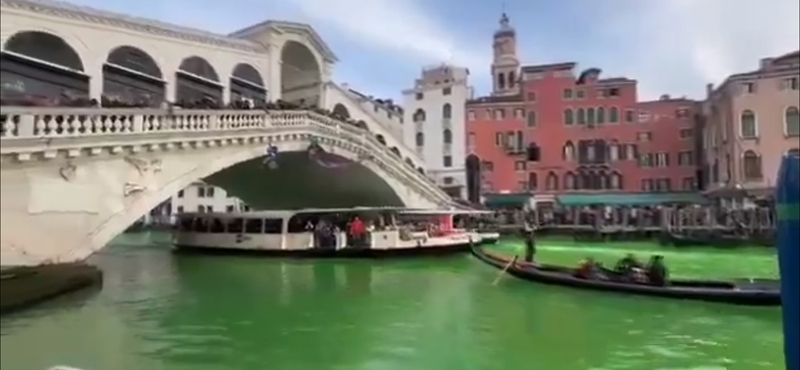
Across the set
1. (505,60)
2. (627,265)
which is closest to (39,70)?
(505,60)

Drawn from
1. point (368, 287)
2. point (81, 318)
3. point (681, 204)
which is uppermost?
point (681, 204)

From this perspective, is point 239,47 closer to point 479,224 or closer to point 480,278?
point 479,224

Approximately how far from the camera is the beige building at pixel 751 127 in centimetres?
141

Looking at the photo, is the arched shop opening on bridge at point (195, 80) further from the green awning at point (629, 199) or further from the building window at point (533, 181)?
the green awning at point (629, 199)

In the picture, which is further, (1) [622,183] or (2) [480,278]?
(2) [480,278]

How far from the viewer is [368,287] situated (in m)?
3.66

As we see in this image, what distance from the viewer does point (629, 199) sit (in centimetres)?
196

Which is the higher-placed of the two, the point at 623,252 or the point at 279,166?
the point at 279,166

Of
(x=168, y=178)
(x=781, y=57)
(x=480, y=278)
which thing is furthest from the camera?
(x=480, y=278)

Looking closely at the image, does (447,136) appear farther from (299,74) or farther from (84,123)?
(84,123)

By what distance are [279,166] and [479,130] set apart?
7.23ft

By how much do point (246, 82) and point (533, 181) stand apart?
843mm

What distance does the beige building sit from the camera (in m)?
1.41

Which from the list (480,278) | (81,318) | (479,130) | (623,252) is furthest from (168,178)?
(623,252)
